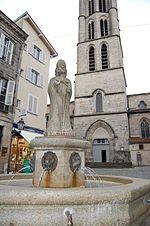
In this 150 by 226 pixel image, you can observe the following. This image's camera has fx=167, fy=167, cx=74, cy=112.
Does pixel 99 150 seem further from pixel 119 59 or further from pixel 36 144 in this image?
pixel 36 144

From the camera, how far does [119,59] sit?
81.1ft

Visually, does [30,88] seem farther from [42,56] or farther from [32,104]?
[42,56]

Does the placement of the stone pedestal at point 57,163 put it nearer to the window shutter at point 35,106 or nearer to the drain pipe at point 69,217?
the drain pipe at point 69,217

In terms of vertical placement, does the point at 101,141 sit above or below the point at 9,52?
below

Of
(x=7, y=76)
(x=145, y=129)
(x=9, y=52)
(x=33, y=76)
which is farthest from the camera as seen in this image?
(x=145, y=129)

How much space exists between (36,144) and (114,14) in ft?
101

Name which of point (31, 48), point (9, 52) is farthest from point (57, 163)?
point (31, 48)

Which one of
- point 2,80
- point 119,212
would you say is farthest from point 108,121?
point 119,212

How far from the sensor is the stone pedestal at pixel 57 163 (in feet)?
9.82

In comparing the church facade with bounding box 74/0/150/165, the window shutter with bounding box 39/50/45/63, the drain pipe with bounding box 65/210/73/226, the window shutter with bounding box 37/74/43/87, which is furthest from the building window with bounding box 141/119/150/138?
the drain pipe with bounding box 65/210/73/226

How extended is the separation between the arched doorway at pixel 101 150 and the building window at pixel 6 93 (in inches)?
554

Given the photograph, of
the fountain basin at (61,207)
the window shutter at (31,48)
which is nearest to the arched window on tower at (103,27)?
the window shutter at (31,48)

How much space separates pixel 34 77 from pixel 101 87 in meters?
11.8

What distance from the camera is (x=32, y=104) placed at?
46.5ft
